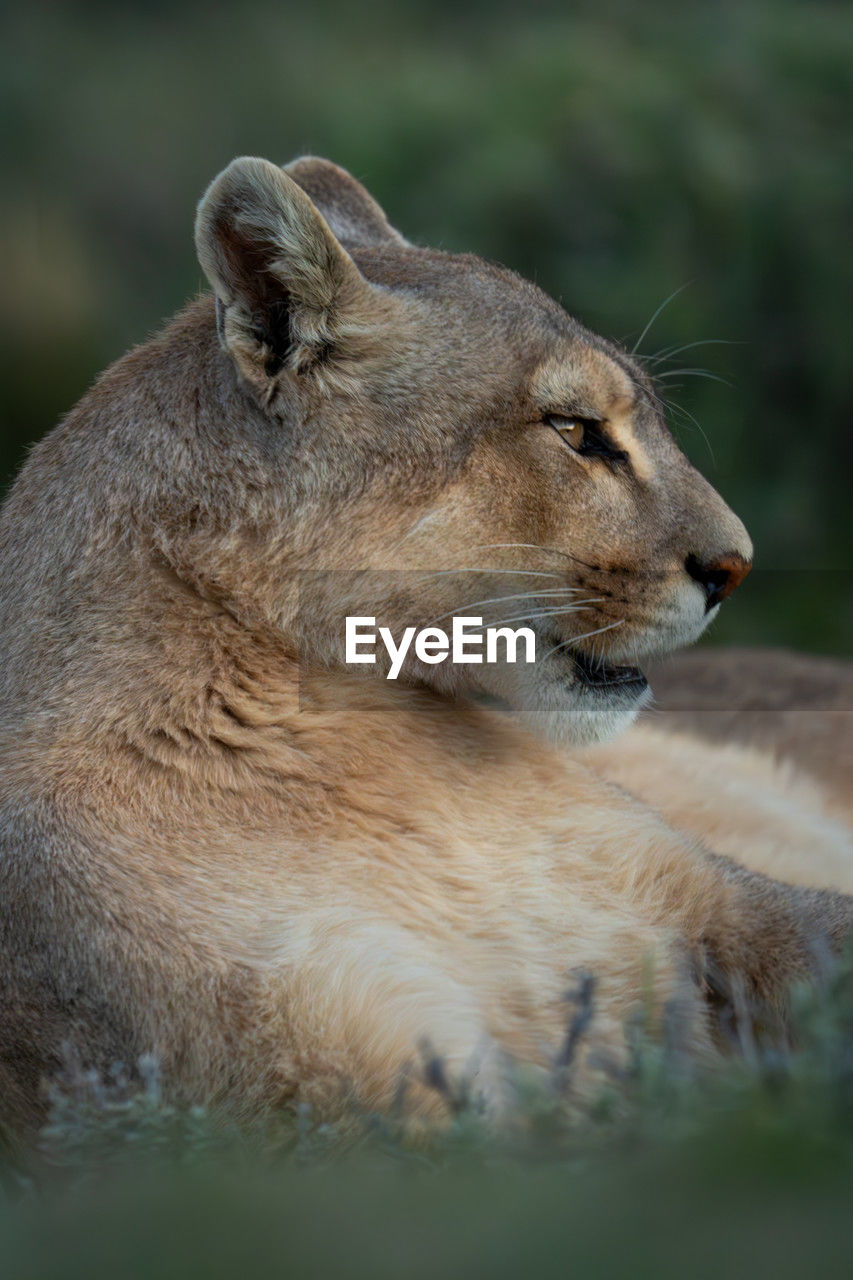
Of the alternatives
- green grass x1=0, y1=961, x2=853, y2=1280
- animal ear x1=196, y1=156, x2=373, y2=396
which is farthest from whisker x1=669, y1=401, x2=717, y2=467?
green grass x1=0, y1=961, x2=853, y2=1280

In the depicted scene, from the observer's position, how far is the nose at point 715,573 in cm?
337

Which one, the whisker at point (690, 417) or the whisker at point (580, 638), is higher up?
the whisker at point (690, 417)

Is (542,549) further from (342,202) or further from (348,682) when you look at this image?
(342,202)

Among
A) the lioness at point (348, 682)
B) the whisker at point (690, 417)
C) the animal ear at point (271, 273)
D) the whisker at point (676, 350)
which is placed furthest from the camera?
the whisker at point (676, 350)

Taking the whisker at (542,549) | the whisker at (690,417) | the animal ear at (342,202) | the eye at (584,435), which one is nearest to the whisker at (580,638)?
the whisker at (542,549)

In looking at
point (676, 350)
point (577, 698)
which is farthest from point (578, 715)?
point (676, 350)

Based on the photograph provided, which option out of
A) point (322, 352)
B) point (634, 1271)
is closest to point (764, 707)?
point (322, 352)

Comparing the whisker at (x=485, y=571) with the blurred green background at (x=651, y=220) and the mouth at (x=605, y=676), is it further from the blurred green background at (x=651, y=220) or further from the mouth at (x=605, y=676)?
the blurred green background at (x=651, y=220)

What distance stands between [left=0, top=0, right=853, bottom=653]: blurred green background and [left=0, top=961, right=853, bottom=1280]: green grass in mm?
6100

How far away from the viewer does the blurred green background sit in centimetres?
873

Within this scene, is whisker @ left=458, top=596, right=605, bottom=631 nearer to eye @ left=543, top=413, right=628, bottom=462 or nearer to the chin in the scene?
the chin

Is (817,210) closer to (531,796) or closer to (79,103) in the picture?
(79,103)

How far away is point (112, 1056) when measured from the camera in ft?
8.90

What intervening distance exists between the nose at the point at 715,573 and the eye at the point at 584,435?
0.97 ft
